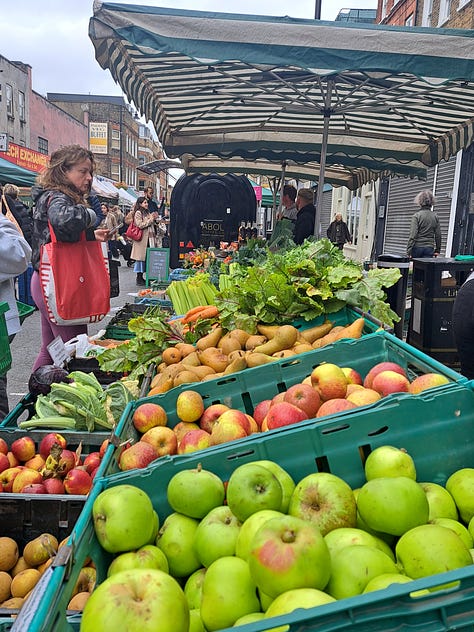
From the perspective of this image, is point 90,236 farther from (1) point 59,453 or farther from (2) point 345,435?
(2) point 345,435

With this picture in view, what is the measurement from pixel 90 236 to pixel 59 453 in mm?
2472

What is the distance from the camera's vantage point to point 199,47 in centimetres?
390

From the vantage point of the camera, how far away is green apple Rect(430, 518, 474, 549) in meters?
1.47

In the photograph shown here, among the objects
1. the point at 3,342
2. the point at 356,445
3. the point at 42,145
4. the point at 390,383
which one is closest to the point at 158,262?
the point at 3,342

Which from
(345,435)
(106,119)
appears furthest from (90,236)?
(106,119)

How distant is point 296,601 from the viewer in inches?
43.1

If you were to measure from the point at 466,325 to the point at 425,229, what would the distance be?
577 centimetres

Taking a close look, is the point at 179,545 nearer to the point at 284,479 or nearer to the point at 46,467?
the point at 284,479

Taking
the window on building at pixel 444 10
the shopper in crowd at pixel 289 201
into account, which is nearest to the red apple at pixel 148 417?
the shopper in crowd at pixel 289 201

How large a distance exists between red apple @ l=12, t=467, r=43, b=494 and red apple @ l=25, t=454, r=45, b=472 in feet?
0.39

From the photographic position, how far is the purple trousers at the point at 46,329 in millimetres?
4605

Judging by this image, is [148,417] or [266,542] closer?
[266,542]

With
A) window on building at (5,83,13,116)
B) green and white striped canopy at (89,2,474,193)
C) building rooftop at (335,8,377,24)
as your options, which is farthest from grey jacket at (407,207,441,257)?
window on building at (5,83,13,116)

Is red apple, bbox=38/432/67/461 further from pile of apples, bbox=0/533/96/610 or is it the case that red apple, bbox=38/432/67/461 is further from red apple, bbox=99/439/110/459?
pile of apples, bbox=0/533/96/610
